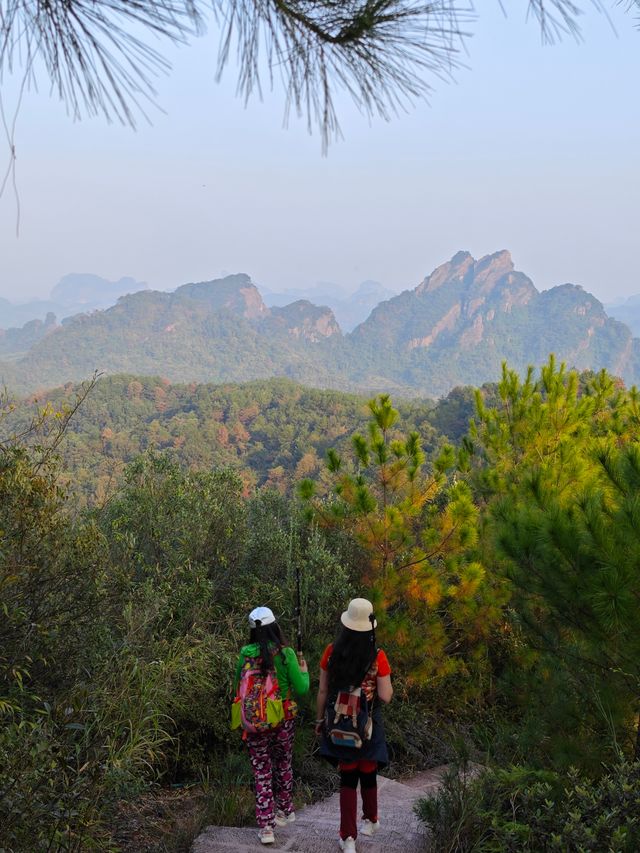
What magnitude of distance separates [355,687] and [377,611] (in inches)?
111

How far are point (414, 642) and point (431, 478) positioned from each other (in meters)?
1.57

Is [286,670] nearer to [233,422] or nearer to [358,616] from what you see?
[358,616]

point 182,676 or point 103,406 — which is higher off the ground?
point 103,406

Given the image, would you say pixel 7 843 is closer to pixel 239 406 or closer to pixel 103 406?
pixel 239 406

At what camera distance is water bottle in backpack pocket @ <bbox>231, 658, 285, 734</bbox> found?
3221mm

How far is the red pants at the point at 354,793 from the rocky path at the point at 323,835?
0.12 meters

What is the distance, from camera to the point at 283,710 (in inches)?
128

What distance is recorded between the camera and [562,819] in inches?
91.5

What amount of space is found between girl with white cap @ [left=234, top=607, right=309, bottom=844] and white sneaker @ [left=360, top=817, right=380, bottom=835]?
0.47 m

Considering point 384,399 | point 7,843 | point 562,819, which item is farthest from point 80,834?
point 384,399

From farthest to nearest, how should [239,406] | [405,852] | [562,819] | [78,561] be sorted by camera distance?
[239,406], [78,561], [405,852], [562,819]

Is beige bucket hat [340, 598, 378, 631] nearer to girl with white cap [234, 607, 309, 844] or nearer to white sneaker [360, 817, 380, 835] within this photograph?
girl with white cap [234, 607, 309, 844]

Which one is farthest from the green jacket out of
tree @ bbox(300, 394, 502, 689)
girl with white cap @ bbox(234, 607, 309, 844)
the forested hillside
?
the forested hillside

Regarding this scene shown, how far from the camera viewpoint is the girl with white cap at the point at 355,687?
2.94 metres
